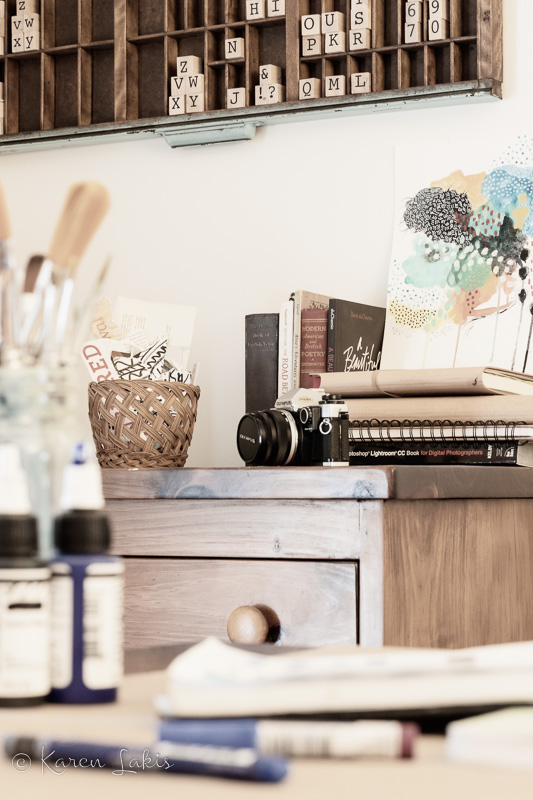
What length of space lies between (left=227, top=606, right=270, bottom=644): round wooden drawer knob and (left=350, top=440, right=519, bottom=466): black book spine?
346mm

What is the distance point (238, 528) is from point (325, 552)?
0.38 feet

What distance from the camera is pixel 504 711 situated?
46cm

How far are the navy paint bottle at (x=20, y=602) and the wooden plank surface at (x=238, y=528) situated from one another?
68 centimetres

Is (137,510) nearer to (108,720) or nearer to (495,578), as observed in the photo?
(495,578)

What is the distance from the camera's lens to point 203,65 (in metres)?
1.89

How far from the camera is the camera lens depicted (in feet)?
4.44

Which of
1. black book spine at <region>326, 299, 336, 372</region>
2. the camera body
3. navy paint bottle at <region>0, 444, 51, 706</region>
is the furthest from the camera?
black book spine at <region>326, 299, 336, 372</region>

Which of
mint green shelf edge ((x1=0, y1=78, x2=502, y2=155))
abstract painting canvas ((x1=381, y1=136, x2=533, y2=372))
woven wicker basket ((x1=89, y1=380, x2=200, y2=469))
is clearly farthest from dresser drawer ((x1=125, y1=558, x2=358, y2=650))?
mint green shelf edge ((x1=0, y1=78, x2=502, y2=155))

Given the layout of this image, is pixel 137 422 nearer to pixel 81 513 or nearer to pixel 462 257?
pixel 462 257

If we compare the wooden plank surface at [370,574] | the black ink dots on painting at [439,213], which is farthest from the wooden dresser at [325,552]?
the black ink dots on painting at [439,213]

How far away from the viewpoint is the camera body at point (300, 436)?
1.34m

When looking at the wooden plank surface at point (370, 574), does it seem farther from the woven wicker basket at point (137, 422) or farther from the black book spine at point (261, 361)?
the black book spine at point (261, 361)

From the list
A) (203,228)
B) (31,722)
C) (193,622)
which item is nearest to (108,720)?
(31,722)

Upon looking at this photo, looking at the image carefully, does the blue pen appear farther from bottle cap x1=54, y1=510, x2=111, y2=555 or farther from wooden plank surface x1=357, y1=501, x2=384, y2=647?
wooden plank surface x1=357, y1=501, x2=384, y2=647
